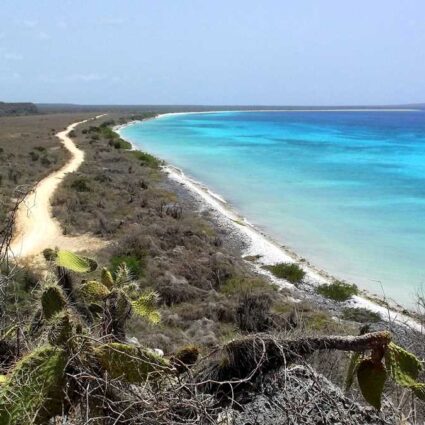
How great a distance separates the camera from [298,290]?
51.8ft

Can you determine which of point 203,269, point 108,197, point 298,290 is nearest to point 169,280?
point 203,269

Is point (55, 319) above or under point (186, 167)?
above

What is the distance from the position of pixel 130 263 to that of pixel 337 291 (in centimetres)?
627

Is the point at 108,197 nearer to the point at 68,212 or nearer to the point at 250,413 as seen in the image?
the point at 68,212

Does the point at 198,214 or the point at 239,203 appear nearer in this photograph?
the point at 198,214

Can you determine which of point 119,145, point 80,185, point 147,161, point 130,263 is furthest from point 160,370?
point 119,145

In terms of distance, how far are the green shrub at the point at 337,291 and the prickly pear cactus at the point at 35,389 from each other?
506 inches

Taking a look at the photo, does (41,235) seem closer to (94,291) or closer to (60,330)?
(94,291)

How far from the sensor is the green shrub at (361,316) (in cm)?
1336

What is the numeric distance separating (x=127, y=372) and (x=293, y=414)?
1130mm

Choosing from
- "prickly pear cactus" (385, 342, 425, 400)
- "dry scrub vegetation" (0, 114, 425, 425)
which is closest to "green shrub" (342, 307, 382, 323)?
"dry scrub vegetation" (0, 114, 425, 425)

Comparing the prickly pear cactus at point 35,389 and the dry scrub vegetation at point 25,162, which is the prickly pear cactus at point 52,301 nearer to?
the prickly pear cactus at point 35,389

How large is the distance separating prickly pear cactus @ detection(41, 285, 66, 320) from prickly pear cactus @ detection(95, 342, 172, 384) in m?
0.63

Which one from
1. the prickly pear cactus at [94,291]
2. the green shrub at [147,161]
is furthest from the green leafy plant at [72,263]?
the green shrub at [147,161]
